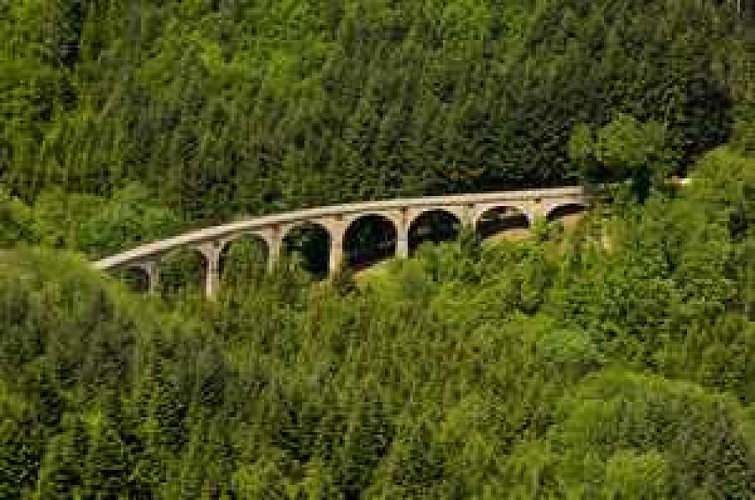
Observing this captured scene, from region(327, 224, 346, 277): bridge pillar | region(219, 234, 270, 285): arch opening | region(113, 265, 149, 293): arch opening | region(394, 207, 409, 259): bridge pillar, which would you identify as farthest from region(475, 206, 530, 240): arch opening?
region(113, 265, 149, 293): arch opening

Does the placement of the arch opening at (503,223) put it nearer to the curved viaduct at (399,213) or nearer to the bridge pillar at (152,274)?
the curved viaduct at (399,213)

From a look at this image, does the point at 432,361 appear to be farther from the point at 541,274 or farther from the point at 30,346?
the point at 30,346

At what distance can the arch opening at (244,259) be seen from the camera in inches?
4911

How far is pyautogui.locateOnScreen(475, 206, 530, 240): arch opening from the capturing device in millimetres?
131625

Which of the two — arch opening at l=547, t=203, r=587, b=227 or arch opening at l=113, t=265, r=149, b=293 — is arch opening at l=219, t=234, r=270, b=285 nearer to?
arch opening at l=113, t=265, r=149, b=293

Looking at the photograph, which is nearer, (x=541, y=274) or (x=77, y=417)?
(x=77, y=417)

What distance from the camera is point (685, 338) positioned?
11769cm

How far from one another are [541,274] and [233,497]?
38263mm

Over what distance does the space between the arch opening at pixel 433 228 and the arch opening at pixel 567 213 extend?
267 inches

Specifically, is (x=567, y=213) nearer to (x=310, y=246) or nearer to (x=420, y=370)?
(x=310, y=246)

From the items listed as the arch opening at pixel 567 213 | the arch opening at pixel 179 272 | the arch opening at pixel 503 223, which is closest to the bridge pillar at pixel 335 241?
the arch opening at pixel 503 223

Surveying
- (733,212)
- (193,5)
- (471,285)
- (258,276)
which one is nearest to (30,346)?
(258,276)

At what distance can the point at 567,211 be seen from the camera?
13162cm

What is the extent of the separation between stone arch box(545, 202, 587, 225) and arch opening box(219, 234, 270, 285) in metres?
20.2
